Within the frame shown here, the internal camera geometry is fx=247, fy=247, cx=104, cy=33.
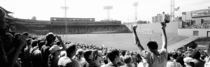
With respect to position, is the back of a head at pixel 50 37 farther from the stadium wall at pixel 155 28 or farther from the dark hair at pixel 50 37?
the stadium wall at pixel 155 28

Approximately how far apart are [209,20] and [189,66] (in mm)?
68090

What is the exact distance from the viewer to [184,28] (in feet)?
198

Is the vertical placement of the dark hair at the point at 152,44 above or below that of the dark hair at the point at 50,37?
below

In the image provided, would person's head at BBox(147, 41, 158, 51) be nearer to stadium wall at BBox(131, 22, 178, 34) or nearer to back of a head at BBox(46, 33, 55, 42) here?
back of a head at BBox(46, 33, 55, 42)

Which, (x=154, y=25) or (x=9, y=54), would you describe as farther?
(x=154, y=25)

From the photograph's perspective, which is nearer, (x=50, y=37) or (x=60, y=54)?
(x=50, y=37)

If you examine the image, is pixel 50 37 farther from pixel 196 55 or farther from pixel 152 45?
pixel 196 55

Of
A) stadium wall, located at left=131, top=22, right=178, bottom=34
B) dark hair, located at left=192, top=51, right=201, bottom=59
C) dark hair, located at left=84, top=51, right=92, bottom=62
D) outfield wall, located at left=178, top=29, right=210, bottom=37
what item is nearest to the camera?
dark hair, located at left=84, top=51, right=92, bottom=62

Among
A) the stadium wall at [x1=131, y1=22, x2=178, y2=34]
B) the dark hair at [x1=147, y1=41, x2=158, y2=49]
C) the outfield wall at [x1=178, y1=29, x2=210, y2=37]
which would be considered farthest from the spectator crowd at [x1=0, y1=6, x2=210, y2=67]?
the stadium wall at [x1=131, y1=22, x2=178, y2=34]

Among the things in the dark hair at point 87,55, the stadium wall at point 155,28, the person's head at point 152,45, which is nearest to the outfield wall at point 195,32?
the stadium wall at point 155,28

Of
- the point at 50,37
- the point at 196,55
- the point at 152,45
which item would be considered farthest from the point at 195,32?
the point at 152,45

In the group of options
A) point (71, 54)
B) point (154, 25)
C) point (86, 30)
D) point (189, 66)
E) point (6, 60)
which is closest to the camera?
point (6, 60)

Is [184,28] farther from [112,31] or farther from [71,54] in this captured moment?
[71,54]

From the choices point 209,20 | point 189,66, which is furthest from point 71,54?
point 209,20
